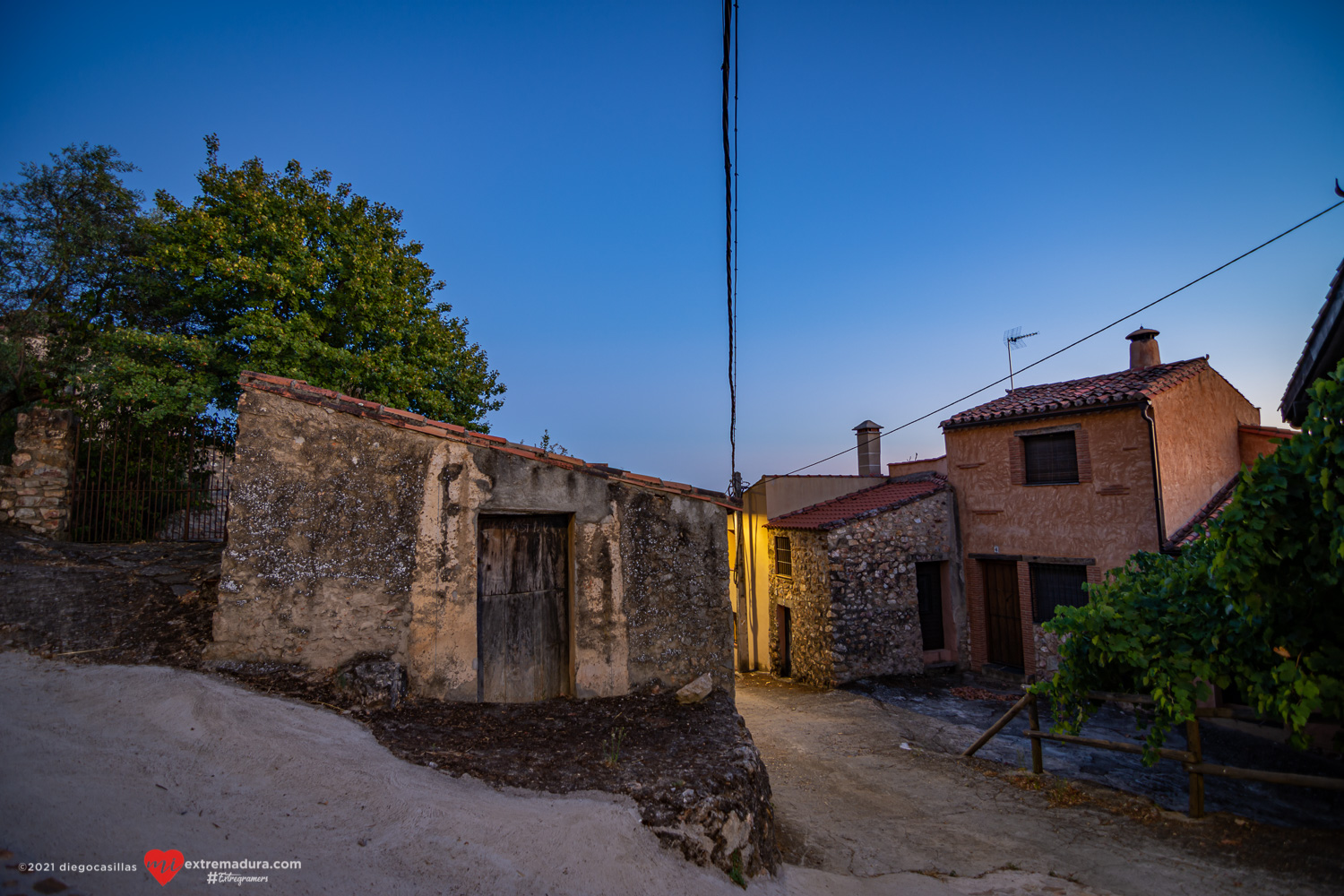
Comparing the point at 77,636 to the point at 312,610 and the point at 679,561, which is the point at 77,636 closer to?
the point at 312,610

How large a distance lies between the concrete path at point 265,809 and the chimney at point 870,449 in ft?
47.0

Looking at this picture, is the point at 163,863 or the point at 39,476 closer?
the point at 163,863

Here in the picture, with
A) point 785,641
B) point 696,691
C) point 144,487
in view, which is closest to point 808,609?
point 785,641

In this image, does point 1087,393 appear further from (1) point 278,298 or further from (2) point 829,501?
(1) point 278,298

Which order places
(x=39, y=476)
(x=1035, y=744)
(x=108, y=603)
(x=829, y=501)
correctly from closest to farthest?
1. (x=108, y=603)
2. (x=1035, y=744)
3. (x=39, y=476)
4. (x=829, y=501)

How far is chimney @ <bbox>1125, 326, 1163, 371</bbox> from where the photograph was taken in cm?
1377

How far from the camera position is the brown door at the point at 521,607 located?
5.52 metres

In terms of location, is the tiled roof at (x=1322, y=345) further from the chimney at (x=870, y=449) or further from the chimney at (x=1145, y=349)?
the chimney at (x=870, y=449)

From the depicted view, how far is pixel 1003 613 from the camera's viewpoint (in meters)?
13.5

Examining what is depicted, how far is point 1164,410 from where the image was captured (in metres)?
11.8

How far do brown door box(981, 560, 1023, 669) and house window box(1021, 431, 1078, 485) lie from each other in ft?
6.92

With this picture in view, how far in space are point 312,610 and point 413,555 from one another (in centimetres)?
89

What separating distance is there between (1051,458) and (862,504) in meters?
4.28

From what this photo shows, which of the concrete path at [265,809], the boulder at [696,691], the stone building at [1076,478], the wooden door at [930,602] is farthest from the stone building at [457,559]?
the stone building at [1076,478]
